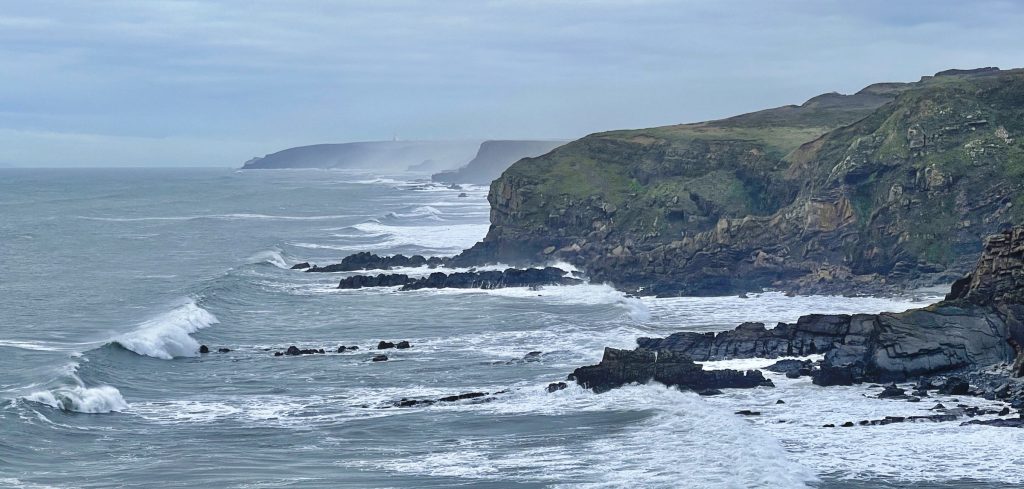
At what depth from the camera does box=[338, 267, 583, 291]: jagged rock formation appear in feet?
253

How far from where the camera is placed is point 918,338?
46.3 m

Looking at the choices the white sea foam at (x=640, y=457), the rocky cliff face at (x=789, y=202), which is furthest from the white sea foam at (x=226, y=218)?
the white sea foam at (x=640, y=457)

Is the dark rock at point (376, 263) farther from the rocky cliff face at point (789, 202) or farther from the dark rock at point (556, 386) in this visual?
the dark rock at point (556, 386)

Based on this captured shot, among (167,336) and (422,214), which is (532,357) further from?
(422,214)

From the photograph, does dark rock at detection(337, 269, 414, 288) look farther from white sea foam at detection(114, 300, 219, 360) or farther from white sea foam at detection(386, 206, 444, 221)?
white sea foam at detection(386, 206, 444, 221)

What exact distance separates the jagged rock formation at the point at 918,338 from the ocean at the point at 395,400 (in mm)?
1687

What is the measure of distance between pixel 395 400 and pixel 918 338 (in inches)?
761

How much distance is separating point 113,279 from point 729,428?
5485 cm

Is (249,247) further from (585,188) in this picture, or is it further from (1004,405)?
(1004,405)

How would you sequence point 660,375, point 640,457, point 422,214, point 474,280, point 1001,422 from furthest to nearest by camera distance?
point 422,214, point 474,280, point 660,375, point 1001,422, point 640,457

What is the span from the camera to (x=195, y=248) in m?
108

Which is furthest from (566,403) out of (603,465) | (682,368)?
(603,465)

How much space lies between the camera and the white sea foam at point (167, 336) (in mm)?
55281

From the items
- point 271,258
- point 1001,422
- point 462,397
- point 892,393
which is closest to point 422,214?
point 271,258
